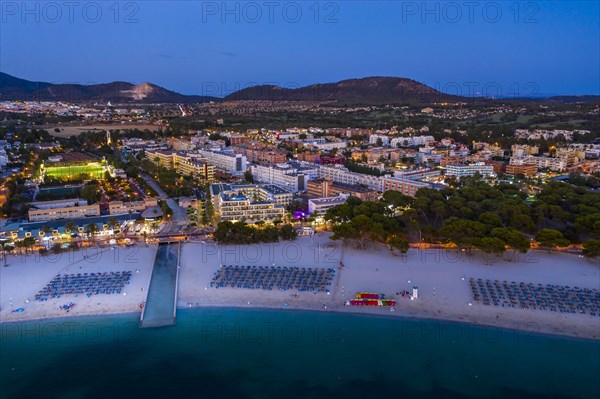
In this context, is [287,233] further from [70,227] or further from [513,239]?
[70,227]

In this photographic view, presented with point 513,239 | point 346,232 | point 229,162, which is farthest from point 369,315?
point 229,162

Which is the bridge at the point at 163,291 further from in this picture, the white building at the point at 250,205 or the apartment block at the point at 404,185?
the apartment block at the point at 404,185

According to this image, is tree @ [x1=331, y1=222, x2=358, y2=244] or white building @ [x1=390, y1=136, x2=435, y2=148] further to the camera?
white building @ [x1=390, y1=136, x2=435, y2=148]

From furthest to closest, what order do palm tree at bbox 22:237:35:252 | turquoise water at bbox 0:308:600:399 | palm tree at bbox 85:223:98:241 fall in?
palm tree at bbox 85:223:98:241 < palm tree at bbox 22:237:35:252 < turquoise water at bbox 0:308:600:399

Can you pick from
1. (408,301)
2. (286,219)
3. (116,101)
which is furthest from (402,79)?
(408,301)

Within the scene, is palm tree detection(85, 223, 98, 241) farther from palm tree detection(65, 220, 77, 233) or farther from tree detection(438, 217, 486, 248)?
tree detection(438, 217, 486, 248)

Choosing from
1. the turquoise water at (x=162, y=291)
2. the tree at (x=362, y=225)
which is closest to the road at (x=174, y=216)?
the turquoise water at (x=162, y=291)

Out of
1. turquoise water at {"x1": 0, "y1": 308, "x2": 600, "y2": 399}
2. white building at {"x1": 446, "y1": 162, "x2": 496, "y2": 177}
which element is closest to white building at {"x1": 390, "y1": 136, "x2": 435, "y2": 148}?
white building at {"x1": 446, "y1": 162, "x2": 496, "y2": 177}
